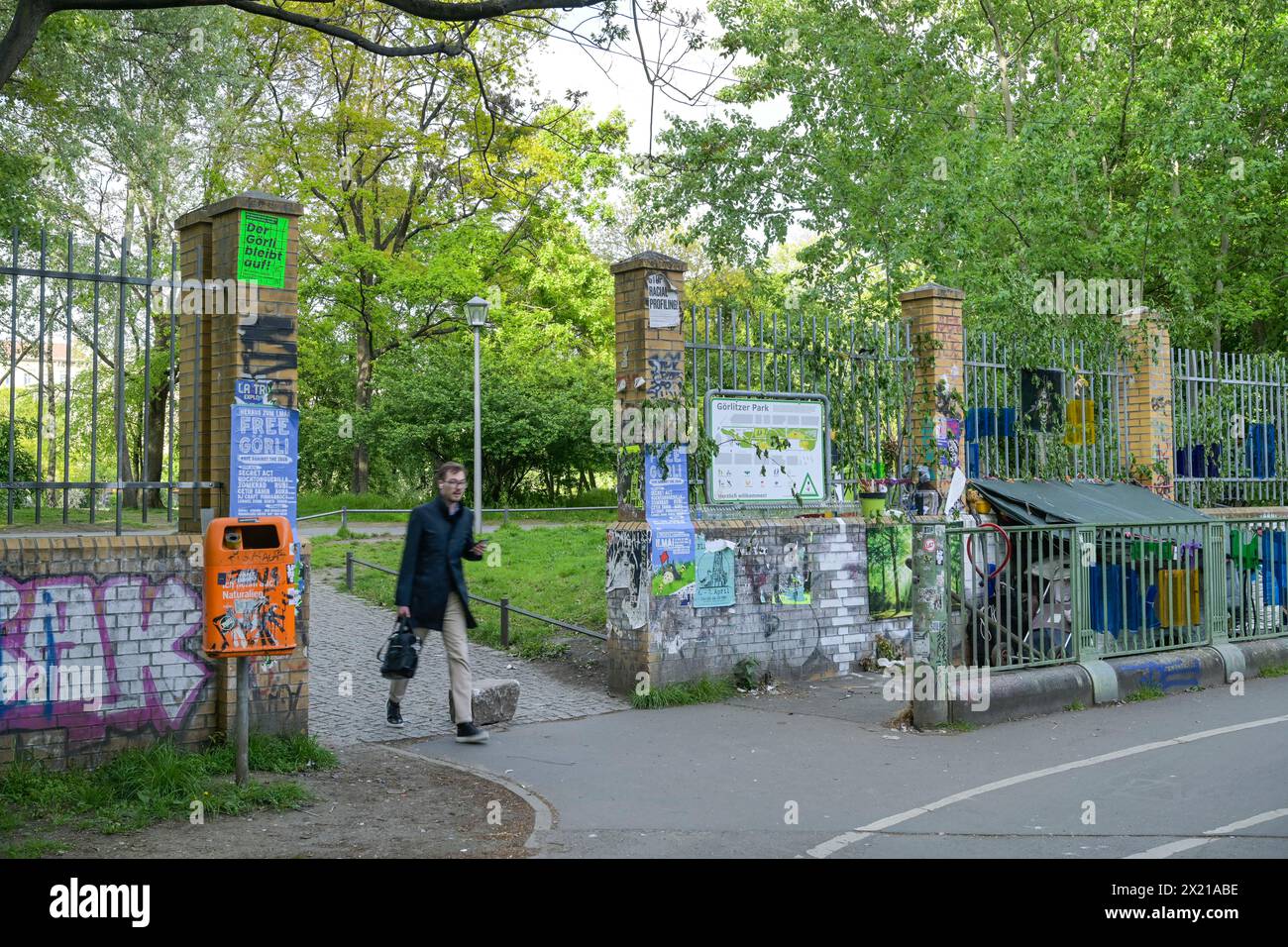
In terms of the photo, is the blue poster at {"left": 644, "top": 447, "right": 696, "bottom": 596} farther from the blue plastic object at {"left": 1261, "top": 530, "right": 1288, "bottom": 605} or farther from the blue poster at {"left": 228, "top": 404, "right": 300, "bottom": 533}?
the blue plastic object at {"left": 1261, "top": 530, "right": 1288, "bottom": 605}

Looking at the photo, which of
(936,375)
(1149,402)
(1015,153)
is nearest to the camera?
(936,375)

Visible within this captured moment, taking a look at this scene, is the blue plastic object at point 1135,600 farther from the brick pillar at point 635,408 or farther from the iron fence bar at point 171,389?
the iron fence bar at point 171,389

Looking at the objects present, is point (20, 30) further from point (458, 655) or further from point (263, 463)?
point (458, 655)

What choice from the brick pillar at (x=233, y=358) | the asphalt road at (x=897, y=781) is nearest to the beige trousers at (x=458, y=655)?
the asphalt road at (x=897, y=781)

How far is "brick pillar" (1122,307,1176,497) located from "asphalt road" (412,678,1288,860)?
5.40 meters

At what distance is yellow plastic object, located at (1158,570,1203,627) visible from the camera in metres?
11.0

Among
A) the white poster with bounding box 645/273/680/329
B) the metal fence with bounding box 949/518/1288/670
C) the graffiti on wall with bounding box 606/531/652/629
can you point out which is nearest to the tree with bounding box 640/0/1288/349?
the metal fence with bounding box 949/518/1288/670

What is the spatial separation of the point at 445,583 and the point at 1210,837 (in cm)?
521

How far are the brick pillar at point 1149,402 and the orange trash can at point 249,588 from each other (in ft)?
39.1

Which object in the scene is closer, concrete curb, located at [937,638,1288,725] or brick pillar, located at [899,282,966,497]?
concrete curb, located at [937,638,1288,725]

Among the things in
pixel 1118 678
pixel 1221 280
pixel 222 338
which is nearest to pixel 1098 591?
pixel 1118 678

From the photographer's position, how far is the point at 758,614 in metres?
10.9

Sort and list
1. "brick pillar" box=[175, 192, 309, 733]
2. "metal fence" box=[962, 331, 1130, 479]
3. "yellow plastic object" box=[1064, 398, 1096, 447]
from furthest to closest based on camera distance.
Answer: "yellow plastic object" box=[1064, 398, 1096, 447]
"metal fence" box=[962, 331, 1130, 479]
"brick pillar" box=[175, 192, 309, 733]
